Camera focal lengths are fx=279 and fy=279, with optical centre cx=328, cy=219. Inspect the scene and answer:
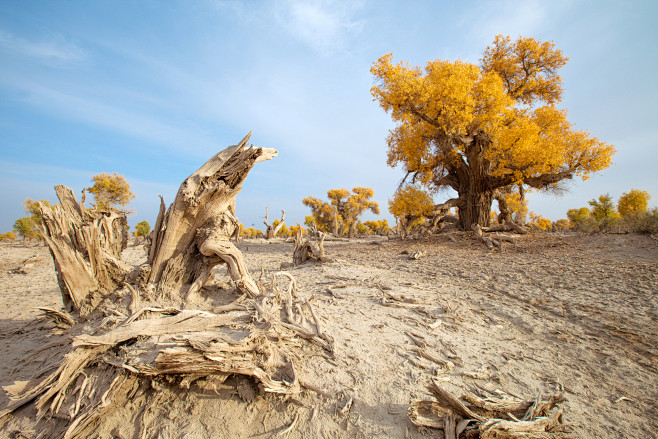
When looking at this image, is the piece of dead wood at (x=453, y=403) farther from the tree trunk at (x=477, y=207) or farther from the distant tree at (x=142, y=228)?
the distant tree at (x=142, y=228)

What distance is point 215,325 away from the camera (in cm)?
316

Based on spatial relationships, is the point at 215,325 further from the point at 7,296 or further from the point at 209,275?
the point at 7,296

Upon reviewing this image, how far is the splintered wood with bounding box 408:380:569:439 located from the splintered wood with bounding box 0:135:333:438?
3.87 ft

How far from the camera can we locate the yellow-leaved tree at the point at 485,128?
12.3 meters

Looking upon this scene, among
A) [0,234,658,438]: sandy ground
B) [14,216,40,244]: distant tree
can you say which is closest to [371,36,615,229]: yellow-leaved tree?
[0,234,658,438]: sandy ground

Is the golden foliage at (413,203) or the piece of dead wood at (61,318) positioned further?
the golden foliage at (413,203)

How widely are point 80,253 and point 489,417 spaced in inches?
206

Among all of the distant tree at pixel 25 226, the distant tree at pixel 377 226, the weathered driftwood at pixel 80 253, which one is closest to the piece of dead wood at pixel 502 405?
the weathered driftwood at pixel 80 253

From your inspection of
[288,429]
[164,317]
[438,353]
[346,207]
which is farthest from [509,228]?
[346,207]

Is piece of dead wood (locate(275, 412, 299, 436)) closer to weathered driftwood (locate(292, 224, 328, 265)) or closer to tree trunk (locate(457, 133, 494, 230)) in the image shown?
weathered driftwood (locate(292, 224, 328, 265))

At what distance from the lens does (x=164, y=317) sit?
3.23m

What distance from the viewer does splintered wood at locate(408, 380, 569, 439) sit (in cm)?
210

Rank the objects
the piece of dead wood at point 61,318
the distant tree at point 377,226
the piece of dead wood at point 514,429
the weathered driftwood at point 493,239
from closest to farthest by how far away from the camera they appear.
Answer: the piece of dead wood at point 514,429 < the piece of dead wood at point 61,318 < the weathered driftwood at point 493,239 < the distant tree at point 377,226

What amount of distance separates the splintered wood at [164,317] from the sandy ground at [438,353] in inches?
7.9
